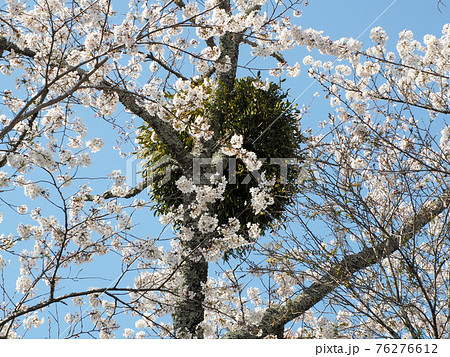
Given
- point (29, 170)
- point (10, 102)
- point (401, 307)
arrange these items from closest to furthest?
point (401, 307), point (29, 170), point (10, 102)

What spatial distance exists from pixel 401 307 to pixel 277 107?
292 centimetres

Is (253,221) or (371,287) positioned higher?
(253,221)

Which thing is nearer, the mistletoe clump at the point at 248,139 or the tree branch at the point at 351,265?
the tree branch at the point at 351,265

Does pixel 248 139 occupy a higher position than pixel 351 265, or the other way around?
pixel 248 139

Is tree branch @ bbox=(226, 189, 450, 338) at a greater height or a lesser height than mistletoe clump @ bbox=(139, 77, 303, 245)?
lesser

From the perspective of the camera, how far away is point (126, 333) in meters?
5.52

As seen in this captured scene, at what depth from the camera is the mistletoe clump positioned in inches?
209

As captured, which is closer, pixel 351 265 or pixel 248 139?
pixel 351 265

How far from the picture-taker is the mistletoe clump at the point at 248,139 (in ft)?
17.4

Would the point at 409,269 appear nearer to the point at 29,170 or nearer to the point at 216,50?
the point at 216,50

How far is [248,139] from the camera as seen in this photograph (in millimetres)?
5246

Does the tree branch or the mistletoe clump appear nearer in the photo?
the tree branch

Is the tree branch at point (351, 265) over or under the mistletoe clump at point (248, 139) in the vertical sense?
under

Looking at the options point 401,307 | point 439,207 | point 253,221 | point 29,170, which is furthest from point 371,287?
point 29,170
